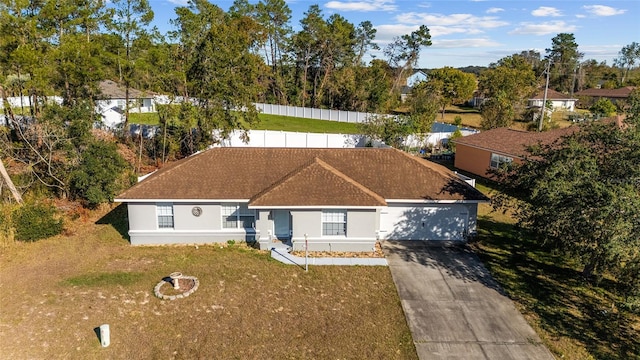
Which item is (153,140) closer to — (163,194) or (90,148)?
(90,148)

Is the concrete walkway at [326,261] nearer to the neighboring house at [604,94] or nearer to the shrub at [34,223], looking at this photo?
the shrub at [34,223]

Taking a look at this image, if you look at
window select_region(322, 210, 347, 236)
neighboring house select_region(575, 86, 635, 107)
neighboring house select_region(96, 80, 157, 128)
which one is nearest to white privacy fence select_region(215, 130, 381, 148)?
neighboring house select_region(96, 80, 157, 128)

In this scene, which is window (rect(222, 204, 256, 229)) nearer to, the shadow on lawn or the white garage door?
the white garage door

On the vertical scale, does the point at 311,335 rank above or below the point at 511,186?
below

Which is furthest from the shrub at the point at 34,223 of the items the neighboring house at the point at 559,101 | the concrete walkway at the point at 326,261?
the neighboring house at the point at 559,101

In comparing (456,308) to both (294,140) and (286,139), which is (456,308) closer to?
(294,140)

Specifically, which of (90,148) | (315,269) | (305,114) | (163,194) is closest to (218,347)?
(315,269)

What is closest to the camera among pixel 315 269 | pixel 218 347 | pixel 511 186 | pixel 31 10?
pixel 218 347
